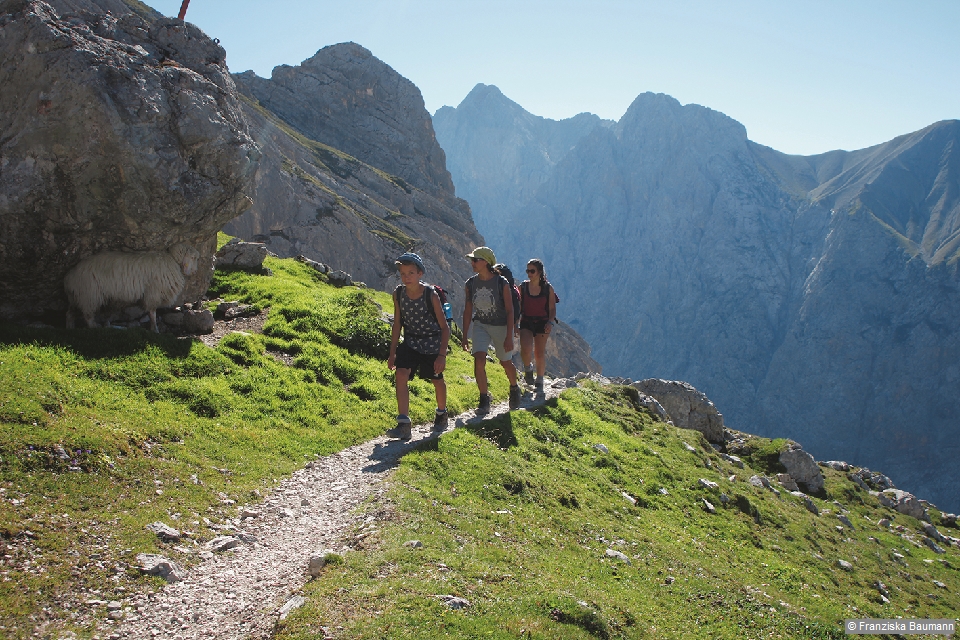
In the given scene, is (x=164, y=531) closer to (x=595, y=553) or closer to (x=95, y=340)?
(x=595, y=553)

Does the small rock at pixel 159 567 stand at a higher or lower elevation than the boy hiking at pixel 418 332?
lower

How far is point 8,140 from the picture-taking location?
38.6ft

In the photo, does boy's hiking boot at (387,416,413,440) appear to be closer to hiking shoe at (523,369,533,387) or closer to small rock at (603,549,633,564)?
small rock at (603,549,633,564)

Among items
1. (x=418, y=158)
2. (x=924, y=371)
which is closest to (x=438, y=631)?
(x=418, y=158)

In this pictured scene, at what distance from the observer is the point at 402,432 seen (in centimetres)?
1250

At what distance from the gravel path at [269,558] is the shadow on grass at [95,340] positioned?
517 centimetres

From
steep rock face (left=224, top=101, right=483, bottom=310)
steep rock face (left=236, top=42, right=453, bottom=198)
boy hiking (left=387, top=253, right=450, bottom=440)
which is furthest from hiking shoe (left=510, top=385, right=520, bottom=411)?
steep rock face (left=236, top=42, right=453, bottom=198)

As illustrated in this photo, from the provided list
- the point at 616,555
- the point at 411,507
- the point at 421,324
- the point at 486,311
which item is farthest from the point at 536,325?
the point at 411,507

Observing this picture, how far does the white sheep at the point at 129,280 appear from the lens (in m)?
13.1

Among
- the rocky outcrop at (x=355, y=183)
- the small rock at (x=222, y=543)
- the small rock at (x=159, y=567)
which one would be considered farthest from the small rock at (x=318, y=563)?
the rocky outcrop at (x=355, y=183)

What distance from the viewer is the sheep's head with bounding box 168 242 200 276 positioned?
15.0 m

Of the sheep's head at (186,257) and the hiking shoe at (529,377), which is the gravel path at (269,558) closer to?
the hiking shoe at (529,377)

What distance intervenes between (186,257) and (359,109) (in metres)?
164

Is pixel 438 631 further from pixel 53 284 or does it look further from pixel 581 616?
pixel 53 284
